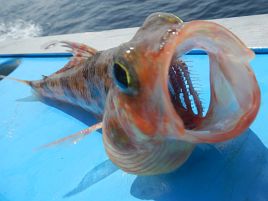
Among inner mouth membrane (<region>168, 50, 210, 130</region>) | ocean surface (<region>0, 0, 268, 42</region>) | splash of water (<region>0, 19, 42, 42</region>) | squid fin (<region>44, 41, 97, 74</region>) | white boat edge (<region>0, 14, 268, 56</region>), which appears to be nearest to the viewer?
inner mouth membrane (<region>168, 50, 210, 130</region>)

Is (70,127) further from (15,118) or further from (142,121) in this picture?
(142,121)

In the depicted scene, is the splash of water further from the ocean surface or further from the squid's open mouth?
the squid's open mouth

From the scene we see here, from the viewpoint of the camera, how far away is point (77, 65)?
2.79m

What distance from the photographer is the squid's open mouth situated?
1300 mm

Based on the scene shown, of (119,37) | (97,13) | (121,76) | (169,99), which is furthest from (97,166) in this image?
(97,13)

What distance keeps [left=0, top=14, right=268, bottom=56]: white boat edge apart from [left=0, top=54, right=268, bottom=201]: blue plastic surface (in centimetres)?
43

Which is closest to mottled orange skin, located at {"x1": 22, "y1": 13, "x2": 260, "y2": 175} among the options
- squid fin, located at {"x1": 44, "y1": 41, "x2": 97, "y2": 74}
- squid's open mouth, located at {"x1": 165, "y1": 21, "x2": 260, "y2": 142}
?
squid's open mouth, located at {"x1": 165, "y1": 21, "x2": 260, "y2": 142}

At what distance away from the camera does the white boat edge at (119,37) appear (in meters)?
3.00

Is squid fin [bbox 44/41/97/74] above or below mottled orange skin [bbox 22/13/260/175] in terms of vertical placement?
below

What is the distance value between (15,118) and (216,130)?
7.93ft

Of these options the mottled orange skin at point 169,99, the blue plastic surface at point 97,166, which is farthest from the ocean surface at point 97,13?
the mottled orange skin at point 169,99

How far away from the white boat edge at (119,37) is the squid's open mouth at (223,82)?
1.40 metres

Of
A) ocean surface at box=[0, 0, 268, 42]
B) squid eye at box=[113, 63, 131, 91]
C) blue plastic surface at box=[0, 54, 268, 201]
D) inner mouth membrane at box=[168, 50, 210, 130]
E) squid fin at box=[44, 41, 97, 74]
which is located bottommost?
ocean surface at box=[0, 0, 268, 42]

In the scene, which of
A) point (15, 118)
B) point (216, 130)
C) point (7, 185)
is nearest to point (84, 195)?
point (7, 185)
